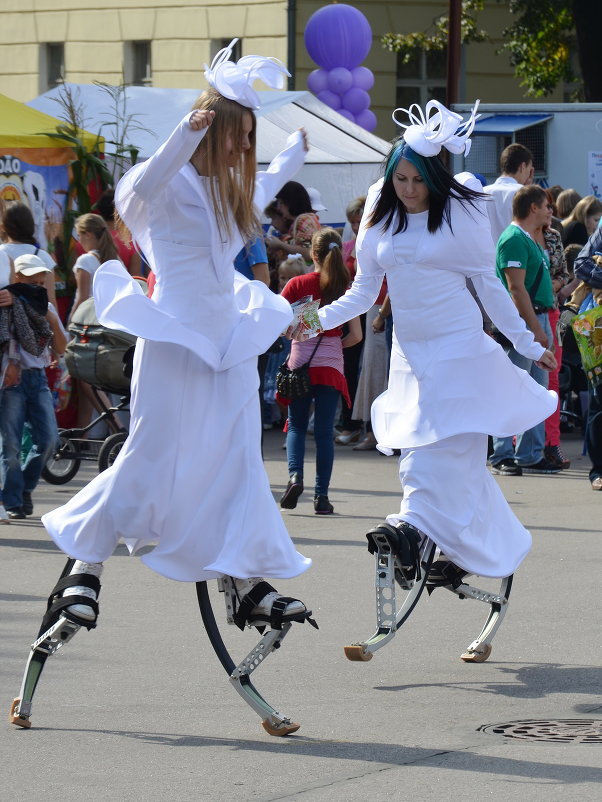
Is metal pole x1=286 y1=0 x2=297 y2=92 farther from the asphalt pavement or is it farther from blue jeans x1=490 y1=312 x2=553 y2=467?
the asphalt pavement

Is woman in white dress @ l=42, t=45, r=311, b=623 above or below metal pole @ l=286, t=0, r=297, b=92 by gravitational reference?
below

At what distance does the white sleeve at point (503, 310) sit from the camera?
6.41 meters

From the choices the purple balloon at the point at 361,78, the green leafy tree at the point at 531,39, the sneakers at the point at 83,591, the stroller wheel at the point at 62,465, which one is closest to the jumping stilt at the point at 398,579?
the sneakers at the point at 83,591

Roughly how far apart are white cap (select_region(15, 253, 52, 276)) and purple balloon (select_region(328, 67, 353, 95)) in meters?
11.9

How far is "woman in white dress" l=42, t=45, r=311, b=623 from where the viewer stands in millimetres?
5160

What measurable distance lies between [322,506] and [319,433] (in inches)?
18.4

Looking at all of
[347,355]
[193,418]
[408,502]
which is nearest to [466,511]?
[408,502]

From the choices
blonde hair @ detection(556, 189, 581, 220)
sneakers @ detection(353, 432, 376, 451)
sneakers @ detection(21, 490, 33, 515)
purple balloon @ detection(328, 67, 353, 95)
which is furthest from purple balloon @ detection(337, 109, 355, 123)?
sneakers @ detection(21, 490, 33, 515)

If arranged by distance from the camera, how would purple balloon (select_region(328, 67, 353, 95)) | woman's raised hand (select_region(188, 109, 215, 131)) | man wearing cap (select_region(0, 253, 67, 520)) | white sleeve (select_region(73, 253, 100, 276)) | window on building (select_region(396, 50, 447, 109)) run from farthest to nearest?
1. window on building (select_region(396, 50, 447, 109))
2. purple balloon (select_region(328, 67, 353, 95))
3. white sleeve (select_region(73, 253, 100, 276))
4. man wearing cap (select_region(0, 253, 67, 520))
5. woman's raised hand (select_region(188, 109, 215, 131))

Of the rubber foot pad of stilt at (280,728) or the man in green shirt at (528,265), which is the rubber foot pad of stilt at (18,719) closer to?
the rubber foot pad of stilt at (280,728)

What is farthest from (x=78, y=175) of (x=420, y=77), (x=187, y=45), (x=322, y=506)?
(x=420, y=77)

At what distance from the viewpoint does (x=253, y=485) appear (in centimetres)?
521

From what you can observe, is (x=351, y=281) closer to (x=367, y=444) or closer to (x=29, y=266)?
(x=367, y=444)

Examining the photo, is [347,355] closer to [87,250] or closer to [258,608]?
[87,250]
